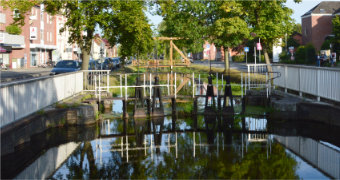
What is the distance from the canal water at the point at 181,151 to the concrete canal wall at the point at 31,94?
0.81 meters

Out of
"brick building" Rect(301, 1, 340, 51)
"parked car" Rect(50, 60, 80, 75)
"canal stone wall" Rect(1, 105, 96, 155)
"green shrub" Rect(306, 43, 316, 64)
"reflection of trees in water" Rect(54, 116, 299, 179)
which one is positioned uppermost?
"brick building" Rect(301, 1, 340, 51)

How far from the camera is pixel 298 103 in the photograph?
16.0 m

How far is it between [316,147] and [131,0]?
1513 centimetres

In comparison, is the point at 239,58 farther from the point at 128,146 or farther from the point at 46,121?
the point at 128,146

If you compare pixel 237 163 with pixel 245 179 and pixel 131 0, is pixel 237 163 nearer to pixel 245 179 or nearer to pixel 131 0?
pixel 245 179

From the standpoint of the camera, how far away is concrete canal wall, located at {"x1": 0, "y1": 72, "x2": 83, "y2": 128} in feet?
36.4

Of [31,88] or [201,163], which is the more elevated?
[31,88]

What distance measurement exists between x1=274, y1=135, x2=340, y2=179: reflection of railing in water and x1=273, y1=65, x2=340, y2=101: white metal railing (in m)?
2.79

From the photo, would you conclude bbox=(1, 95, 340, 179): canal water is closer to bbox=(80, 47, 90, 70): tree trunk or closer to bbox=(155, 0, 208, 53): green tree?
bbox=(80, 47, 90, 70): tree trunk

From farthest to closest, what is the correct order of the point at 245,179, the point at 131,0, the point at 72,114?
the point at 131,0 → the point at 72,114 → the point at 245,179

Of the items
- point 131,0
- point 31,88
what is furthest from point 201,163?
point 131,0

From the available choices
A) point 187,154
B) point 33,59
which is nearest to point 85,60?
point 187,154

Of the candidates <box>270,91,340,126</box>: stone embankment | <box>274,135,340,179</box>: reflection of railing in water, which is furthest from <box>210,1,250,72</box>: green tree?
<box>274,135,340,179</box>: reflection of railing in water

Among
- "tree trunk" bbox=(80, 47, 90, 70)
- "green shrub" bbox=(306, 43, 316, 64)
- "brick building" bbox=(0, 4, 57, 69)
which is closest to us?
"tree trunk" bbox=(80, 47, 90, 70)
